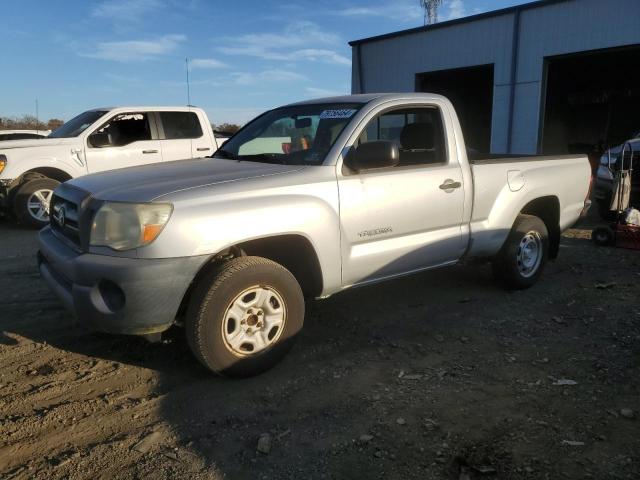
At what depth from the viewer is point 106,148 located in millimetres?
8992

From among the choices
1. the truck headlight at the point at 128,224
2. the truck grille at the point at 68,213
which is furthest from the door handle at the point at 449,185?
the truck grille at the point at 68,213

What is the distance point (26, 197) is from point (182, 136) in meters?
2.72

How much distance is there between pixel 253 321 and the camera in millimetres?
3404

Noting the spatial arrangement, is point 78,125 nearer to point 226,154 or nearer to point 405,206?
point 226,154

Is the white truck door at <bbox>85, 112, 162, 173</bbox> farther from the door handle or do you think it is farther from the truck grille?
the door handle

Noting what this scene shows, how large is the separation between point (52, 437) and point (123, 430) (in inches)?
13.7

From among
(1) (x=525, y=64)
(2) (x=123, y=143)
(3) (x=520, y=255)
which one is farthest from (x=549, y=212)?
(1) (x=525, y=64)

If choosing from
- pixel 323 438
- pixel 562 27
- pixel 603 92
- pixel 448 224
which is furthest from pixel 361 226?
pixel 603 92

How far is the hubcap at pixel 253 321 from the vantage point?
3.28 m

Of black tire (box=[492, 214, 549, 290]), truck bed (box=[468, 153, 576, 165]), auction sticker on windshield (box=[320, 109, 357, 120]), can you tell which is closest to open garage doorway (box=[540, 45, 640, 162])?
truck bed (box=[468, 153, 576, 165])

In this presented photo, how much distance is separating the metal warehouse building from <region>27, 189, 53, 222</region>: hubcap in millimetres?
13234

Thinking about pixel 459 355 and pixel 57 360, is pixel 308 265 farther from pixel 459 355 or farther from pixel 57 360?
pixel 57 360

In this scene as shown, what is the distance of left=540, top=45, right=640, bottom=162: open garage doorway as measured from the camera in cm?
2217

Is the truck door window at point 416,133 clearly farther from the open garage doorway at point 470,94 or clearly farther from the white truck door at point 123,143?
the open garage doorway at point 470,94
